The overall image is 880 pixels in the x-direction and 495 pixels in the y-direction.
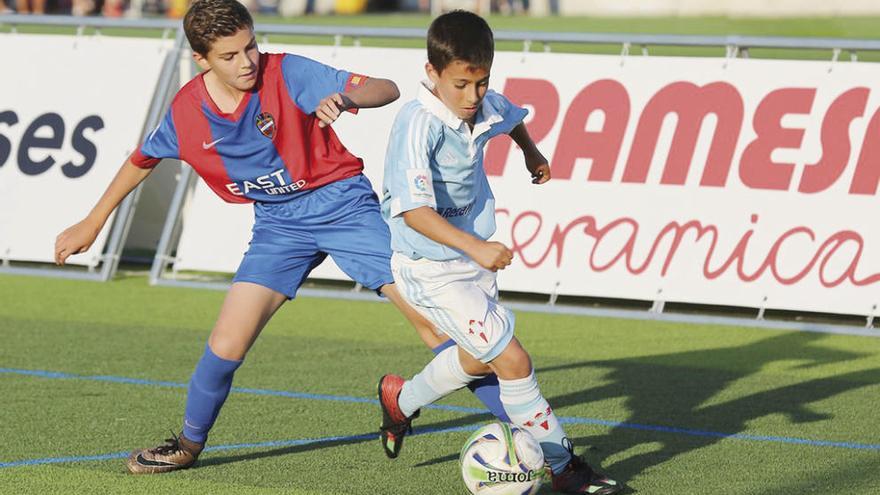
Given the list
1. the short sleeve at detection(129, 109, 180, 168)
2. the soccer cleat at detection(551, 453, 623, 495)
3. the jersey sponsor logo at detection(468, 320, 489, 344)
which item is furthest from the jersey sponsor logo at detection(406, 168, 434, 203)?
the short sleeve at detection(129, 109, 180, 168)

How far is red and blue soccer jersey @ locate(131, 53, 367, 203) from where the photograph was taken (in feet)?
19.7

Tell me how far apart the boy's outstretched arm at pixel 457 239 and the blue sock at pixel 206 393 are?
1.14m

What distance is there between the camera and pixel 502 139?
1077cm

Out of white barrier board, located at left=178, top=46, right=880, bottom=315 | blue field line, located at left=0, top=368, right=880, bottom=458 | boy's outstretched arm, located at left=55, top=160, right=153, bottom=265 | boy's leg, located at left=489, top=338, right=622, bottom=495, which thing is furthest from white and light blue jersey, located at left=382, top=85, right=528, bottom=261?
white barrier board, located at left=178, top=46, right=880, bottom=315

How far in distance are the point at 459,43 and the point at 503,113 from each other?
62 centimetres

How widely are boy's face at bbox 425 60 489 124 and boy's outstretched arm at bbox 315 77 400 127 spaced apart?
40 cm

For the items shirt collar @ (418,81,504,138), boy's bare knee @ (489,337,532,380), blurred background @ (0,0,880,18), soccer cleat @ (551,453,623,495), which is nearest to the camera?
shirt collar @ (418,81,504,138)

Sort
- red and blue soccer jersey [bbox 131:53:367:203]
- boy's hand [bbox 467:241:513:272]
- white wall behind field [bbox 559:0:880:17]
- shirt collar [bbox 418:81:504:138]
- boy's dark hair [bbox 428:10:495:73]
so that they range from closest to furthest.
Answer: boy's hand [bbox 467:241:513:272] → boy's dark hair [bbox 428:10:495:73] → shirt collar [bbox 418:81:504:138] → red and blue soccer jersey [bbox 131:53:367:203] → white wall behind field [bbox 559:0:880:17]

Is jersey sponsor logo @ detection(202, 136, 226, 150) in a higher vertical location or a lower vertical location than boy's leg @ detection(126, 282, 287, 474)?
higher

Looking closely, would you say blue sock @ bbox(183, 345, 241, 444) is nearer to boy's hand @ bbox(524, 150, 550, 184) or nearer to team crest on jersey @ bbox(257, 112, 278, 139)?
team crest on jersey @ bbox(257, 112, 278, 139)

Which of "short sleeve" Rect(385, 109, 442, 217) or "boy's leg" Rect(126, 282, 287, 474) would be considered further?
"boy's leg" Rect(126, 282, 287, 474)

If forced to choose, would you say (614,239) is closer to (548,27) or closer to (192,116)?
(192,116)

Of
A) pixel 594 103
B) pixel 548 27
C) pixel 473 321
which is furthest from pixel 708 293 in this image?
pixel 548 27

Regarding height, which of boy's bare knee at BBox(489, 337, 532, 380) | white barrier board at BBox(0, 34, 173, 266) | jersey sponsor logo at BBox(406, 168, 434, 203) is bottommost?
white barrier board at BBox(0, 34, 173, 266)
